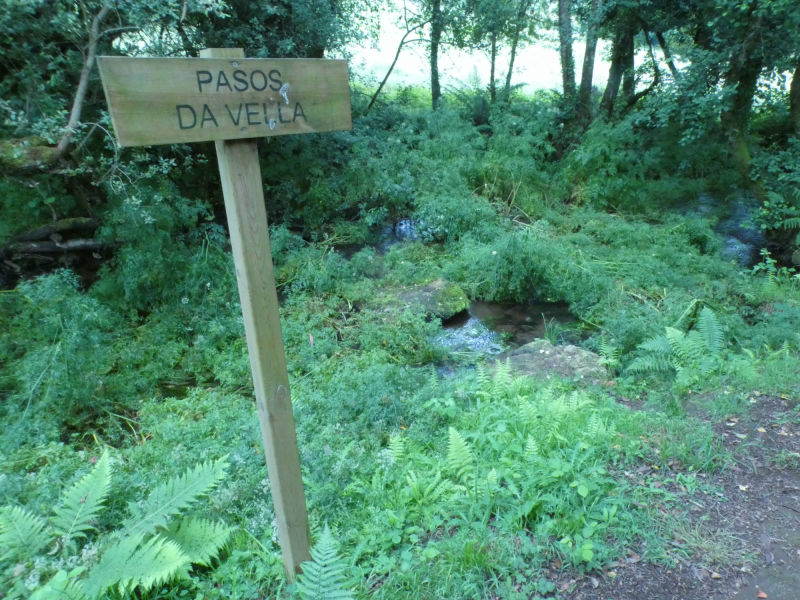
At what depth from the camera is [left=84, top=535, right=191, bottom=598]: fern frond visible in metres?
2.24

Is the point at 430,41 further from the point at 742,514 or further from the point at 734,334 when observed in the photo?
the point at 742,514

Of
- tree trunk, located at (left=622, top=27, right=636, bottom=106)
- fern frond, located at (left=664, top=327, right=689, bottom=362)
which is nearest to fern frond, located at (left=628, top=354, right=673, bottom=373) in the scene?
fern frond, located at (left=664, top=327, right=689, bottom=362)

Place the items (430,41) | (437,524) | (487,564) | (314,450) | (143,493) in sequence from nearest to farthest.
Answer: (487,564), (437,524), (143,493), (314,450), (430,41)

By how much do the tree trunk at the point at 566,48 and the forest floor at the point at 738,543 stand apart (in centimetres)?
1113

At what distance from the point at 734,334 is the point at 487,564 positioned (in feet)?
14.2

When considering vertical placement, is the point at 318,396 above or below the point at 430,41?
below

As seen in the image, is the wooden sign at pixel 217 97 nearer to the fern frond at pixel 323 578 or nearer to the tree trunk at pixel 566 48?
the fern frond at pixel 323 578

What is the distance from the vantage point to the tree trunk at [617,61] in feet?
37.8

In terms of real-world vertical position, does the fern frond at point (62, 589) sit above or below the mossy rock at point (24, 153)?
below

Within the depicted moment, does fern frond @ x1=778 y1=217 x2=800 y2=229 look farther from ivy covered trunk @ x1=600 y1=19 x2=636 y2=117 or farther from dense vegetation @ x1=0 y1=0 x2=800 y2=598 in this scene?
ivy covered trunk @ x1=600 y1=19 x2=636 y2=117

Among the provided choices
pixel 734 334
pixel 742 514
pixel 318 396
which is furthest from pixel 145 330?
pixel 734 334

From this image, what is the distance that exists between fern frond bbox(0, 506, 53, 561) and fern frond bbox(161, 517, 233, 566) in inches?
21.8

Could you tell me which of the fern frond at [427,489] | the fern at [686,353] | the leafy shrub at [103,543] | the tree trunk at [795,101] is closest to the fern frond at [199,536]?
the leafy shrub at [103,543]

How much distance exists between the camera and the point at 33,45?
5.90m
